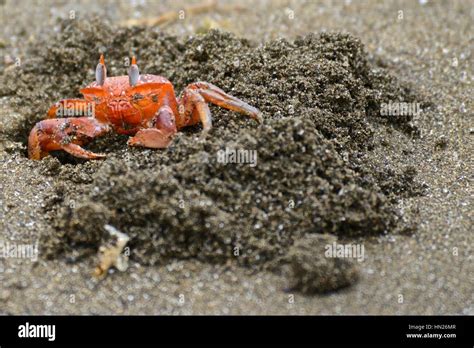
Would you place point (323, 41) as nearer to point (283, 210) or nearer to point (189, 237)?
point (283, 210)

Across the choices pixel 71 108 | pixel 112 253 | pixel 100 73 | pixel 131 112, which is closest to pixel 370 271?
pixel 112 253

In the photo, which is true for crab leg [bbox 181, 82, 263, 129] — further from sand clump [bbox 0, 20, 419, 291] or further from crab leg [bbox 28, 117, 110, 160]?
crab leg [bbox 28, 117, 110, 160]

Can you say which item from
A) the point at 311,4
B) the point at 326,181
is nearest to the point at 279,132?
the point at 326,181

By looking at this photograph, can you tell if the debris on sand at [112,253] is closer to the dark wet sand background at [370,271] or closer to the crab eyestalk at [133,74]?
the dark wet sand background at [370,271]

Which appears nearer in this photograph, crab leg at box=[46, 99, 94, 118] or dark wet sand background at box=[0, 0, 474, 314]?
dark wet sand background at box=[0, 0, 474, 314]

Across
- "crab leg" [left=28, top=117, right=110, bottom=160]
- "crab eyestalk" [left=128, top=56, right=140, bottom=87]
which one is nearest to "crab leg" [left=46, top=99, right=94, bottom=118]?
"crab leg" [left=28, top=117, right=110, bottom=160]

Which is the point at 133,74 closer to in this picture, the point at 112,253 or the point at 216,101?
the point at 216,101
